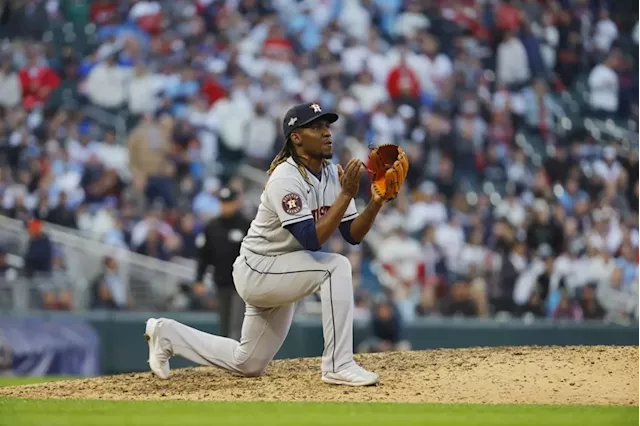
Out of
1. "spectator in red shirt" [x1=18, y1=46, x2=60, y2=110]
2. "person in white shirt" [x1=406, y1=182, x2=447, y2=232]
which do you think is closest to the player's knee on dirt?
"person in white shirt" [x1=406, y1=182, x2=447, y2=232]

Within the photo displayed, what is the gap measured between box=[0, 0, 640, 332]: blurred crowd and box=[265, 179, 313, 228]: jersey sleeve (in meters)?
6.29

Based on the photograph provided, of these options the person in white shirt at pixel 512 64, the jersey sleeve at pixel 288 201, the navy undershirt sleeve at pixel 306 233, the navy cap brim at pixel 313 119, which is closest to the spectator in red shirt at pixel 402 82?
the person in white shirt at pixel 512 64

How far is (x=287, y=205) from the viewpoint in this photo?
691cm

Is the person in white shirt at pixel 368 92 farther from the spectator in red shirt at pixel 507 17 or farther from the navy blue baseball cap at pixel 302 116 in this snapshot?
the navy blue baseball cap at pixel 302 116

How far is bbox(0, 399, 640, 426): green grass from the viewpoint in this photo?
5.63m

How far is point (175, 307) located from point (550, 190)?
5.67 m

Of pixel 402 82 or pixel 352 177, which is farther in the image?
pixel 402 82

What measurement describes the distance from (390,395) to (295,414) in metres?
1.04

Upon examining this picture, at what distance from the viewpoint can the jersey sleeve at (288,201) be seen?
6.89 metres

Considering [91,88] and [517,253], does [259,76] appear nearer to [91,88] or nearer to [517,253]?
[91,88]

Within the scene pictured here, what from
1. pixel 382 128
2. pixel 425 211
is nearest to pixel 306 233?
pixel 425 211

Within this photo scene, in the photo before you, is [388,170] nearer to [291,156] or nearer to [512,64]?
[291,156]

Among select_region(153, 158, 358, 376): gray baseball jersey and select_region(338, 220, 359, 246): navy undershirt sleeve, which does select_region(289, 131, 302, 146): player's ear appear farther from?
select_region(338, 220, 359, 246): navy undershirt sleeve

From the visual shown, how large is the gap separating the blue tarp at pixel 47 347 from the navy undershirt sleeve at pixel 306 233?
6.88 m
